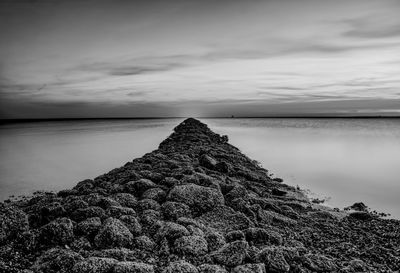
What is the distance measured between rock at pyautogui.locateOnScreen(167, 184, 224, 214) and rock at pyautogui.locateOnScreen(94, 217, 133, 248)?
145cm

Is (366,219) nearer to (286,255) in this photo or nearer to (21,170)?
(286,255)

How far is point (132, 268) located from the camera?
320 centimetres

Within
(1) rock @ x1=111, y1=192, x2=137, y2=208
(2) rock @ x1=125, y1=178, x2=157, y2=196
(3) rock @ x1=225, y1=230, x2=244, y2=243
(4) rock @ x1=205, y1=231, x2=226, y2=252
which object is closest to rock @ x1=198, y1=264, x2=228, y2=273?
(4) rock @ x1=205, y1=231, x2=226, y2=252

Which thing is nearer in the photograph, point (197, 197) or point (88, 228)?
point (88, 228)

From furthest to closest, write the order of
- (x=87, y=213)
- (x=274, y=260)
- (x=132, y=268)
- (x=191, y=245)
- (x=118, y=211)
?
(x=118, y=211) → (x=87, y=213) → (x=191, y=245) → (x=274, y=260) → (x=132, y=268)

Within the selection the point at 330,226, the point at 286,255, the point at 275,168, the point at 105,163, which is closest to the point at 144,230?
the point at 286,255

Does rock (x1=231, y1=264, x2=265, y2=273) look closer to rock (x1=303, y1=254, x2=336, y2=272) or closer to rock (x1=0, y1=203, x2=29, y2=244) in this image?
rock (x1=303, y1=254, x2=336, y2=272)

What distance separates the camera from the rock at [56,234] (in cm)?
388

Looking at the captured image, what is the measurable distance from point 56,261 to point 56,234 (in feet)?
2.14

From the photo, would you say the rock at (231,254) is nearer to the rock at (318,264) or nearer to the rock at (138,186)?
the rock at (318,264)

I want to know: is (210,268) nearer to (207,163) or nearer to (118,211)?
(118,211)

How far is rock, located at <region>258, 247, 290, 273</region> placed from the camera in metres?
3.53

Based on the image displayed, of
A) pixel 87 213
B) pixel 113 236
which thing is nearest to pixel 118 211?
pixel 87 213

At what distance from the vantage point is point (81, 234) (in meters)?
4.09
